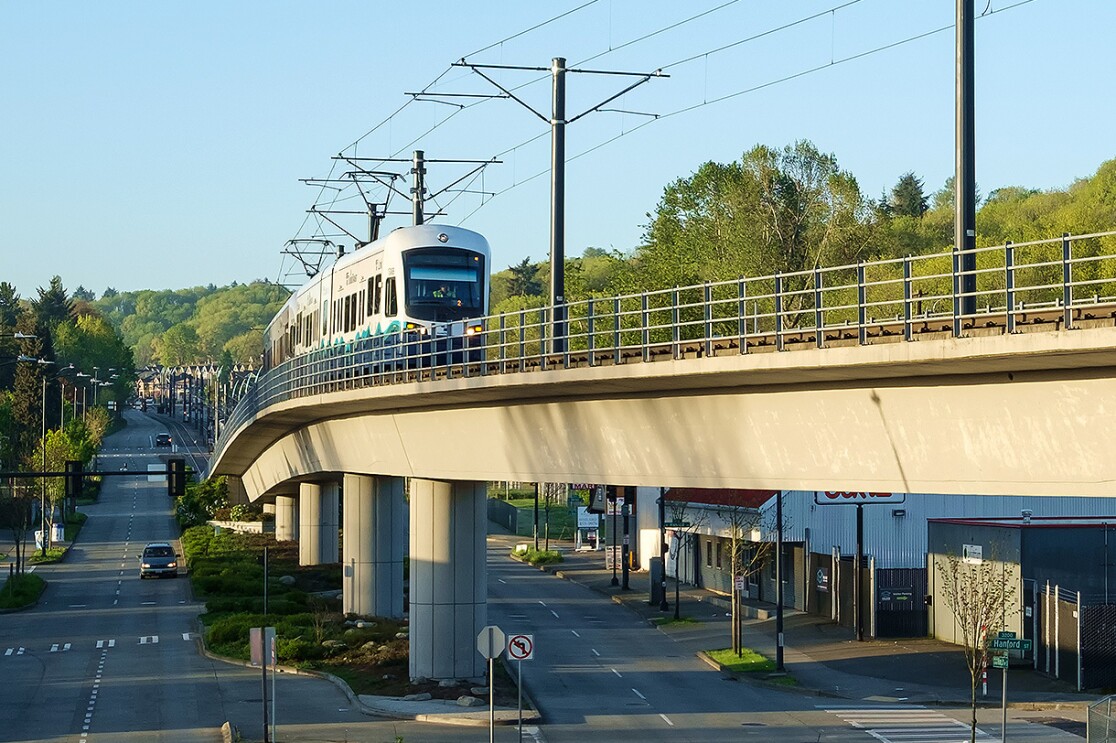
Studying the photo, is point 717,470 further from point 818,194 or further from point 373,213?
point 818,194

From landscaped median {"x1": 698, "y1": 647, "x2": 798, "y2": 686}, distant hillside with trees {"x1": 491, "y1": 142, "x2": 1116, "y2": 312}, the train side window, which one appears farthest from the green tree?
the train side window

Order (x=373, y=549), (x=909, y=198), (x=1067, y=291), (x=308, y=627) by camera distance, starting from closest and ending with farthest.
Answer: (x=1067, y=291) < (x=308, y=627) < (x=373, y=549) < (x=909, y=198)

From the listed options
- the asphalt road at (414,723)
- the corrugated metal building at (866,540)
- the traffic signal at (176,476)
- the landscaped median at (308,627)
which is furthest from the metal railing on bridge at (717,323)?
the asphalt road at (414,723)

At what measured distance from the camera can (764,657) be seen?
45062 millimetres

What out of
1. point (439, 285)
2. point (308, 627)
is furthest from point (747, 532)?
point (439, 285)

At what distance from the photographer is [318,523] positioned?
69.8 m

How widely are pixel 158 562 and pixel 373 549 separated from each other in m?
25.3

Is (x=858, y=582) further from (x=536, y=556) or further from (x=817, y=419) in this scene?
(x=536, y=556)

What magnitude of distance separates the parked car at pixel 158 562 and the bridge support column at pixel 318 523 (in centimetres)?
621

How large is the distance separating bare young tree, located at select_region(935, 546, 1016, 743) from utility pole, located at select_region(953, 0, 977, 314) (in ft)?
44.2

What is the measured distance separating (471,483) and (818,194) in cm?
5852

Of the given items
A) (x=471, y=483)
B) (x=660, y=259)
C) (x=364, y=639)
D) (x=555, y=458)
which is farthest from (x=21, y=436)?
(x=555, y=458)

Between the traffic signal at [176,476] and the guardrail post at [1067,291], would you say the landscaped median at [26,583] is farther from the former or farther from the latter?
the guardrail post at [1067,291]

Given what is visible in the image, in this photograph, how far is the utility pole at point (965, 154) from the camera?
20.1 meters
